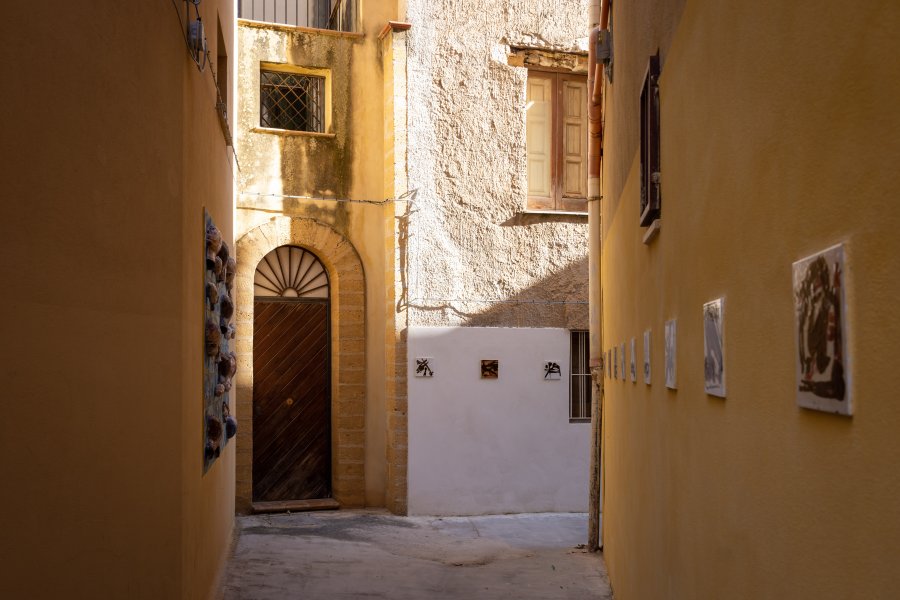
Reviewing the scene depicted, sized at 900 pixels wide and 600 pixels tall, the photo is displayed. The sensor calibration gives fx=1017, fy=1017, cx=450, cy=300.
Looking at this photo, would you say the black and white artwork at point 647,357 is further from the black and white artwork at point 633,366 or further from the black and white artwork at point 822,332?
the black and white artwork at point 822,332

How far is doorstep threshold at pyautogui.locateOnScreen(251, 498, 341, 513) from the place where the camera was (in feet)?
36.4

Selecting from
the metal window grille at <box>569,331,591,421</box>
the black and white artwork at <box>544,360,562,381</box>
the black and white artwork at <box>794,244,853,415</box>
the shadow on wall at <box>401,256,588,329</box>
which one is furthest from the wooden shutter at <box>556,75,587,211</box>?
the black and white artwork at <box>794,244,853,415</box>

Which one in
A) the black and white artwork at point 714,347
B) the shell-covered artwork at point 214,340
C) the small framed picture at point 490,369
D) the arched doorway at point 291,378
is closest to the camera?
the black and white artwork at point 714,347

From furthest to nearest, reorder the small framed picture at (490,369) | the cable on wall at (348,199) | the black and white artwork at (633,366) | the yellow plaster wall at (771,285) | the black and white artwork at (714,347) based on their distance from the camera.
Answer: the small framed picture at (490,369) → the cable on wall at (348,199) → the black and white artwork at (633,366) → the black and white artwork at (714,347) → the yellow plaster wall at (771,285)

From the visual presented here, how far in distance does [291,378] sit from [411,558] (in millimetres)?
3484

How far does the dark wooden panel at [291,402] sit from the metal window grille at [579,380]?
9.40 ft

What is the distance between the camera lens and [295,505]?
36.9 ft

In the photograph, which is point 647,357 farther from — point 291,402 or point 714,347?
point 291,402

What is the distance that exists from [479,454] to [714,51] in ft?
29.9

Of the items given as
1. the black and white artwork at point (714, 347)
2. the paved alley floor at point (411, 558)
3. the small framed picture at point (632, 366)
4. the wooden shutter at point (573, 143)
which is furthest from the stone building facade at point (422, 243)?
the black and white artwork at point (714, 347)

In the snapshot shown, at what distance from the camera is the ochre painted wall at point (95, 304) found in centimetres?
227

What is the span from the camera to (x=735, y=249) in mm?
2447

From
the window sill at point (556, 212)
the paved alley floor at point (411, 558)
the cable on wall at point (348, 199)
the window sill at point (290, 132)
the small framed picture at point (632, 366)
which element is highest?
Answer: the window sill at point (290, 132)

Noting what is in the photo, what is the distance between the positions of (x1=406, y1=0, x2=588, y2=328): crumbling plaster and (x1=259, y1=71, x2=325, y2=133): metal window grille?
112cm
